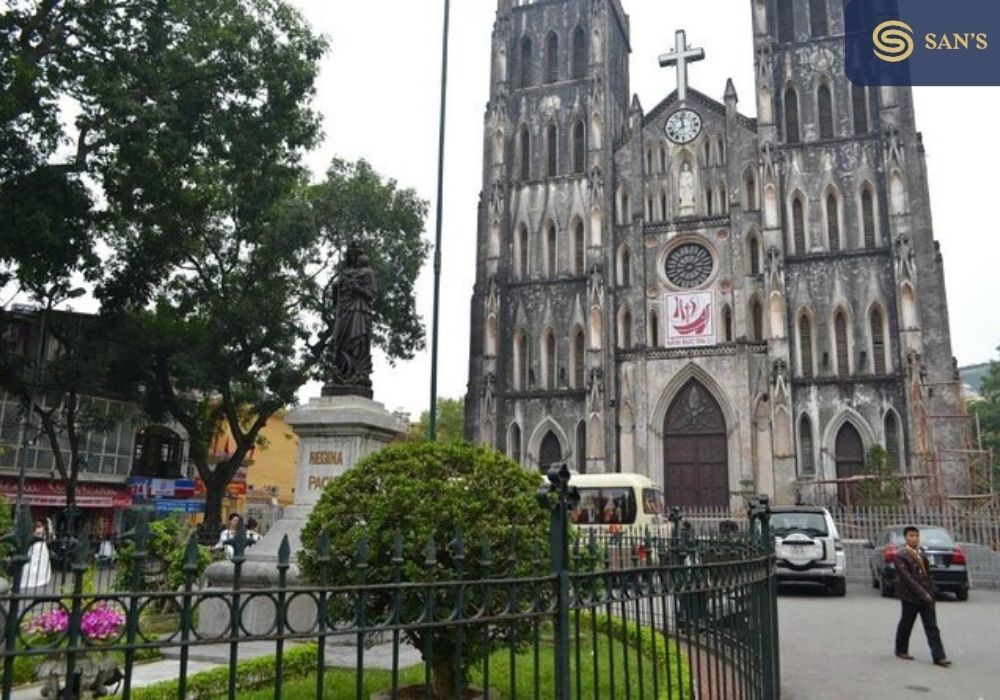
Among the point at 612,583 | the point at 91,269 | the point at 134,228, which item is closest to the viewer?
the point at 612,583

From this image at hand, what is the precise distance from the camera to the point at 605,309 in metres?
31.4

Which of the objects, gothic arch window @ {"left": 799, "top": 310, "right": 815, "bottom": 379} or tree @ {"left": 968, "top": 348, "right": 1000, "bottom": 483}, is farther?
tree @ {"left": 968, "top": 348, "right": 1000, "bottom": 483}

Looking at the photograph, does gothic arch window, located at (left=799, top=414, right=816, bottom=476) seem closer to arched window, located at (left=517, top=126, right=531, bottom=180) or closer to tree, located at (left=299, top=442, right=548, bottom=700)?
arched window, located at (left=517, top=126, right=531, bottom=180)

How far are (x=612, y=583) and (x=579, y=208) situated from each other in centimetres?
3072

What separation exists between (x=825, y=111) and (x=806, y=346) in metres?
9.13

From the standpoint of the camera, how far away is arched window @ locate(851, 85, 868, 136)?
30.4 metres

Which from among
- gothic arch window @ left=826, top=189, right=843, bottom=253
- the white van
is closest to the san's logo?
gothic arch window @ left=826, top=189, right=843, bottom=253

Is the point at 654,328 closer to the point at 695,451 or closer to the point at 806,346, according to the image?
the point at 695,451

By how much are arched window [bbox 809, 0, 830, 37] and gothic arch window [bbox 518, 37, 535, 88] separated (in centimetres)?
1139

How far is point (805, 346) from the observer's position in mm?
29500

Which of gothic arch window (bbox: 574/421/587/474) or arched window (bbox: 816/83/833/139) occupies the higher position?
arched window (bbox: 816/83/833/139)

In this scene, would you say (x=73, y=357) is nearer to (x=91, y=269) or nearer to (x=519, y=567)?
(x=91, y=269)

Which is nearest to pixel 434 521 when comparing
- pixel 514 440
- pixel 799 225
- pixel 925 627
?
pixel 925 627

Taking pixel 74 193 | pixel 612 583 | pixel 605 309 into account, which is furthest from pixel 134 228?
pixel 612 583
